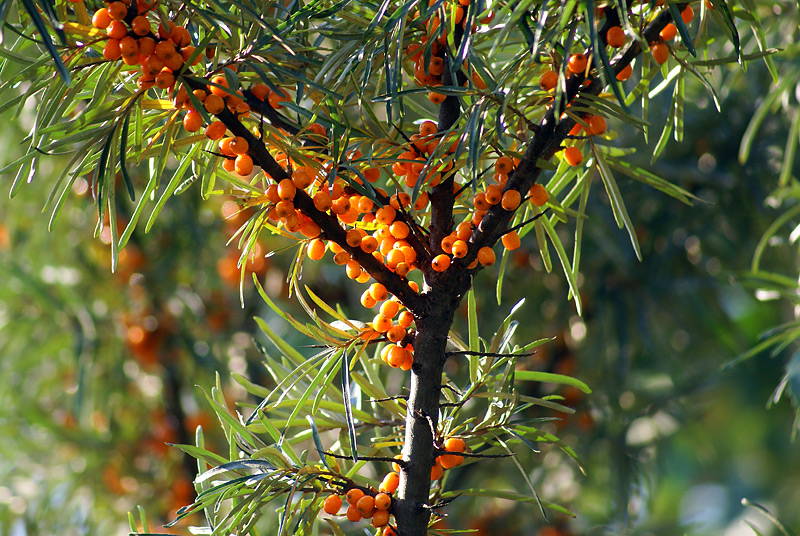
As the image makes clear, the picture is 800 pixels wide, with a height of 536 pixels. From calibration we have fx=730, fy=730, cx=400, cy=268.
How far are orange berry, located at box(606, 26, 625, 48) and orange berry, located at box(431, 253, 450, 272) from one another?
10 centimetres

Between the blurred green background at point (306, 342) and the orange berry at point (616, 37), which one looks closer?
the orange berry at point (616, 37)

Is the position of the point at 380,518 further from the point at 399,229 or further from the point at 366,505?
the point at 399,229

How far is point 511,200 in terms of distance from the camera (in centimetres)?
28

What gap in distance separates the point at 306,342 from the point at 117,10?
64 cm

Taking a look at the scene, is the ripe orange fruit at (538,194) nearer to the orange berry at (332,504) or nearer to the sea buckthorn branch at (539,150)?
the sea buckthorn branch at (539,150)

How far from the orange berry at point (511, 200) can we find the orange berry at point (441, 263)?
31 mm

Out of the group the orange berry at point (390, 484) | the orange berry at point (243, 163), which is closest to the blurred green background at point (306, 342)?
the orange berry at point (390, 484)

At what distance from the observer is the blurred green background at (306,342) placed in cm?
87

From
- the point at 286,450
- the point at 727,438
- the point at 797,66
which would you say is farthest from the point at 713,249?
the point at 727,438

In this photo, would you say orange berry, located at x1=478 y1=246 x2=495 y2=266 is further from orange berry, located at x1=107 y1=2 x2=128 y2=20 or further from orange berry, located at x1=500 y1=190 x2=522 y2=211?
orange berry, located at x1=107 y1=2 x2=128 y2=20

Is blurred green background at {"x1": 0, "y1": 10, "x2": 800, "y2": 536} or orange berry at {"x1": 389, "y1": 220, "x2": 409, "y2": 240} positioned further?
blurred green background at {"x1": 0, "y1": 10, "x2": 800, "y2": 536}

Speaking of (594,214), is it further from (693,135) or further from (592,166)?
(592,166)

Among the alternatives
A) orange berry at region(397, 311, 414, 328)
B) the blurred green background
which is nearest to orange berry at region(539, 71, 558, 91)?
orange berry at region(397, 311, 414, 328)

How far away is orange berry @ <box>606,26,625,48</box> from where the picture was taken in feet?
0.88
